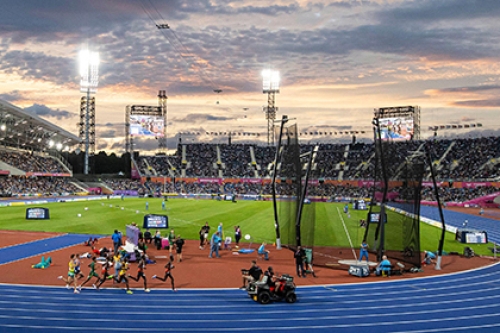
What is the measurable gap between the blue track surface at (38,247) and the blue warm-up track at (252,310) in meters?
7.20

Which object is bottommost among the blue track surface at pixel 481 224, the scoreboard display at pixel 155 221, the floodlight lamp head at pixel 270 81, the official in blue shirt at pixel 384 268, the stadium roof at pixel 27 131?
the blue track surface at pixel 481 224

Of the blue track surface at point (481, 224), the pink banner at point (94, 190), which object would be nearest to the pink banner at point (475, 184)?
the blue track surface at point (481, 224)

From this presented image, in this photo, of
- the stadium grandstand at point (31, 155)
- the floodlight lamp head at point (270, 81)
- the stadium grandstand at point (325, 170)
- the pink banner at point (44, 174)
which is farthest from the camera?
the floodlight lamp head at point (270, 81)

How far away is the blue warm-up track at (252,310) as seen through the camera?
1344 centimetres

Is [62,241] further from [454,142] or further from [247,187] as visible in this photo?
[454,142]

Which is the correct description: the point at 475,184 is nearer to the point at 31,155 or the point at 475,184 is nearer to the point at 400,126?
the point at 400,126

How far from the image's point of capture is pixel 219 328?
1323cm

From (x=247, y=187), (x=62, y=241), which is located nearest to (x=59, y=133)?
(x=247, y=187)

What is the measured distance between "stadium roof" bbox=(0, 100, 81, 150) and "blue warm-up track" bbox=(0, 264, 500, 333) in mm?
56034

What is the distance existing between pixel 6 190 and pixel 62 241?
53.0m

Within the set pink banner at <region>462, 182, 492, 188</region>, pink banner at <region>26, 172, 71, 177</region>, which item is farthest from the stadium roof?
pink banner at <region>462, 182, 492, 188</region>

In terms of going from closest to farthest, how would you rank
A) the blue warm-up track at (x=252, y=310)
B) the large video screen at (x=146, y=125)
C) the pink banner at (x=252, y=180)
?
the blue warm-up track at (x=252, y=310) → the large video screen at (x=146, y=125) → the pink banner at (x=252, y=180)

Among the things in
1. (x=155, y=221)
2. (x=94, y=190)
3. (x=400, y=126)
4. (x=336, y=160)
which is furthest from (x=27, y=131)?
(x=400, y=126)

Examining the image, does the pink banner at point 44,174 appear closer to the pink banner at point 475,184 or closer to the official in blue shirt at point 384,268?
the official in blue shirt at point 384,268
